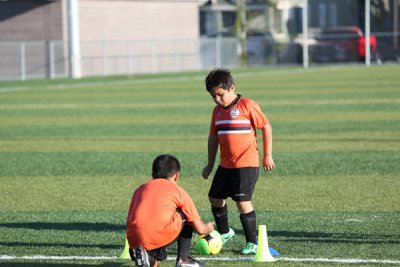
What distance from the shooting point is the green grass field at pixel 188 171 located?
925cm

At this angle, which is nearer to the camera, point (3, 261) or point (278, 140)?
point (3, 261)

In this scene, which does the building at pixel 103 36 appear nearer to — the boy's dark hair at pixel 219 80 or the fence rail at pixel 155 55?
the fence rail at pixel 155 55

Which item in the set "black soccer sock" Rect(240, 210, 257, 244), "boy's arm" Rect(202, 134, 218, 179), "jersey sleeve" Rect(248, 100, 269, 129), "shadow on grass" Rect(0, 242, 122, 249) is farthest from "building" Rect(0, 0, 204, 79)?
"black soccer sock" Rect(240, 210, 257, 244)

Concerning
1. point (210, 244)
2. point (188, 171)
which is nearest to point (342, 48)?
point (188, 171)

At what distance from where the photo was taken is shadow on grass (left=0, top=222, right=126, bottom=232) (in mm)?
10172

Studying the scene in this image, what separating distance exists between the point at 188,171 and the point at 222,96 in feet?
20.2

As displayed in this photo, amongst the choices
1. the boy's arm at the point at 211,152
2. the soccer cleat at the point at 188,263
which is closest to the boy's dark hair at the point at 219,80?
→ the boy's arm at the point at 211,152

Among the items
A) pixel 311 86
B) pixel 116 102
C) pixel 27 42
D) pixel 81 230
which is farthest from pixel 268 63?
pixel 81 230

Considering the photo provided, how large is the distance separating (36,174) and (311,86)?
22123 millimetres

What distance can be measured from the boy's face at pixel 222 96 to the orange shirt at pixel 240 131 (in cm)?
6

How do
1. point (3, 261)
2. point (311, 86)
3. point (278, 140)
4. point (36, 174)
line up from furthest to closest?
point (311, 86) → point (278, 140) → point (36, 174) → point (3, 261)

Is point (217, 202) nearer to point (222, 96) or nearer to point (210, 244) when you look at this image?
point (210, 244)

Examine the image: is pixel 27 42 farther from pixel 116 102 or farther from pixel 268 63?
pixel 116 102

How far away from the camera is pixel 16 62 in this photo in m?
47.4
